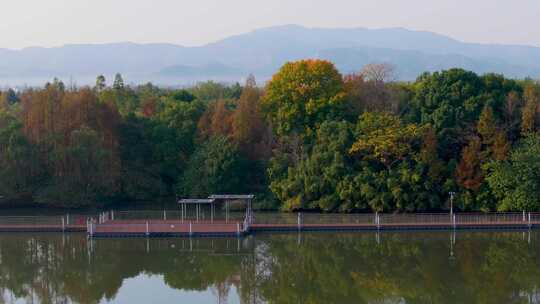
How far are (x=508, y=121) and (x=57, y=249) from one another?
22210 mm

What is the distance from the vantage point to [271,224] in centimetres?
3478

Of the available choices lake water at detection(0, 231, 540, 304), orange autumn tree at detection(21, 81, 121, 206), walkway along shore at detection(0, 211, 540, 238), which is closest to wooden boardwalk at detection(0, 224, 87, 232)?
walkway along shore at detection(0, 211, 540, 238)

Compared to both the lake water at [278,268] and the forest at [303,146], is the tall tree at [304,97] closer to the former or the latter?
the forest at [303,146]

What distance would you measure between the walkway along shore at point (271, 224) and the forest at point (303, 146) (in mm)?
1425

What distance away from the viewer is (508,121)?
126 ft

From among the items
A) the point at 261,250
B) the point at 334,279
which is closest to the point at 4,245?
the point at 261,250

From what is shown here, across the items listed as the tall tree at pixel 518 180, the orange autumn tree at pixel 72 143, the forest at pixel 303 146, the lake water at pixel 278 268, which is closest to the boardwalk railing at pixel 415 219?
the tall tree at pixel 518 180

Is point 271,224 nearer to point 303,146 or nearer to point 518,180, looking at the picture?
point 303,146

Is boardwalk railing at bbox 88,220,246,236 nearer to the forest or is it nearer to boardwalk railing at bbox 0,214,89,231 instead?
boardwalk railing at bbox 0,214,89,231

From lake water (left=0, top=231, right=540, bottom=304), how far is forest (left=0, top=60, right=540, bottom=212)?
3.88m

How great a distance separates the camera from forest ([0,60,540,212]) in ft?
120

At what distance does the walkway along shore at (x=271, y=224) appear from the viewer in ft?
110

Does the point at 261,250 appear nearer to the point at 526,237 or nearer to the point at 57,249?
the point at 57,249

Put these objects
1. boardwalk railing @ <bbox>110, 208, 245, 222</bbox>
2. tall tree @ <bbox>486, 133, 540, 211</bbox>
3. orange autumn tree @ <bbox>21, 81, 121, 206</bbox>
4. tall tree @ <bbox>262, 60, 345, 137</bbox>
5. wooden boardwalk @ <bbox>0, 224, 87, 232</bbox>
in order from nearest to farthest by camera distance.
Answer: tall tree @ <bbox>486, 133, 540, 211</bbox> → wooden boardwalk @ <bbox>0, 224, 87, 232</bbox> → boardwalk railing @ <bbox>110, 208, 245, 222</bbox> → orange autumn tree @ <bbox>21, 81, 121, 206</bbox> → tall tree @ <bbox>262, 60, 345, 137</bbox>
